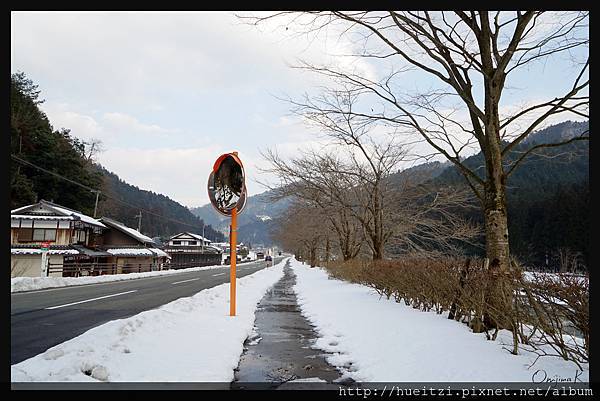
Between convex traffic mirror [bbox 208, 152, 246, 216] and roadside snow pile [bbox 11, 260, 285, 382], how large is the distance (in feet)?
8.07

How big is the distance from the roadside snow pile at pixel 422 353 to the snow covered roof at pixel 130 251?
34.2 meters

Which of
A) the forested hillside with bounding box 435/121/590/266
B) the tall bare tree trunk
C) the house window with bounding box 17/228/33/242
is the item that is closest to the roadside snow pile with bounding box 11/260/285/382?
the tall bare tree trunk

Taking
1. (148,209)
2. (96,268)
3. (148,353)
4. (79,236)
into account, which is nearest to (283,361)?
(148,353)

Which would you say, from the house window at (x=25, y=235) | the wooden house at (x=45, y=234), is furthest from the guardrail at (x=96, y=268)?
the house window at (x=25, y=235)

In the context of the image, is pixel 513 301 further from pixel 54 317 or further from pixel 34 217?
pixel 34 217

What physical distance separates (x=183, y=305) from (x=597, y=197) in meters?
8.19

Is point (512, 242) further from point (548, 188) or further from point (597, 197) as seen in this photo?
point (597, 197)

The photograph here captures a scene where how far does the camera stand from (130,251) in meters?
38.6

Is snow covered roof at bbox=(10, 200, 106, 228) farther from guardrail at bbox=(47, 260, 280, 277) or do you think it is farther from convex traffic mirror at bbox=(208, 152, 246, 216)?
convex traffic mirror at bbox=(208, 152, 246, 216)

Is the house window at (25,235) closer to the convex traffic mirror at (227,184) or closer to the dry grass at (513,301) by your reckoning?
the convex traffic mirror at (227,184)

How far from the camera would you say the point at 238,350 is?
5.82m

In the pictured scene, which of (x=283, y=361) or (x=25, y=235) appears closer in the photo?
(x=283, y=361)

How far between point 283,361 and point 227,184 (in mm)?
4296
